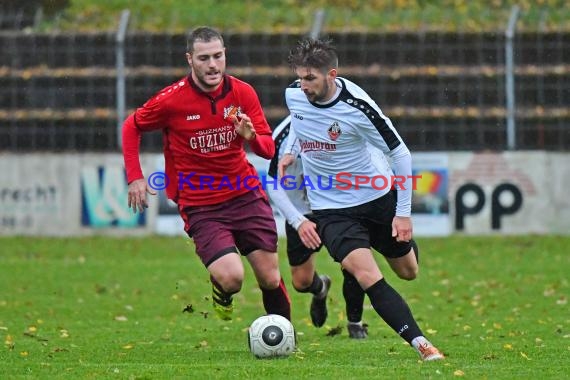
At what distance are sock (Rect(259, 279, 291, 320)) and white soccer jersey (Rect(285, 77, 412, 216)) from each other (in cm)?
79

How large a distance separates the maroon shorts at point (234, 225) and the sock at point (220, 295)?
172 millimetres

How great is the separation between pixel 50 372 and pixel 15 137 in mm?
12010

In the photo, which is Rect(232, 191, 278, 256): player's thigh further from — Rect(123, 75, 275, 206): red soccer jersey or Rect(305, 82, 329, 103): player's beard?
Rect(305, 82, 329, 103): player's beard

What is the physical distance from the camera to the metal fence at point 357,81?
19.2 meters

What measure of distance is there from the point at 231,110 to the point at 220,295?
1345 millimetres

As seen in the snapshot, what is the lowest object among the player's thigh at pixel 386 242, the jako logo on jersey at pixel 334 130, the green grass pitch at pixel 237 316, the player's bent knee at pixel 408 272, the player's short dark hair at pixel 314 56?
the green grass pitch at pixel 237 316

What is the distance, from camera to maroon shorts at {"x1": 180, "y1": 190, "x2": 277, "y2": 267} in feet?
31.2

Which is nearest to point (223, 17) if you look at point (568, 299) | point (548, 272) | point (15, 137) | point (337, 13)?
point (337, 13)

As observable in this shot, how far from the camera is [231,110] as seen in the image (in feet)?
30.8

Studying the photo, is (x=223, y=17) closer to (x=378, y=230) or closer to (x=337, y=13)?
(x=337, y=13)

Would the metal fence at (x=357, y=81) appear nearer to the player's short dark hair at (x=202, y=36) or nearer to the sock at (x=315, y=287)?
the sock at (x=315, y=287)

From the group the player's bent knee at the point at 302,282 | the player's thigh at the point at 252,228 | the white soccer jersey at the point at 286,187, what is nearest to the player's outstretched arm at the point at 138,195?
the player's thigh at the point at 252,228

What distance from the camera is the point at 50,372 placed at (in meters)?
8.47

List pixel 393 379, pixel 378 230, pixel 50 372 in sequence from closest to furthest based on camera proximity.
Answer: pixel 393 379 → pixel 50 372 → pixel 378 230
